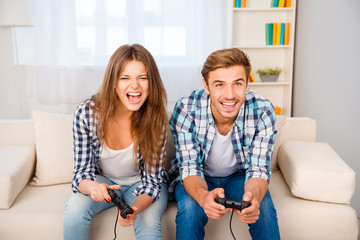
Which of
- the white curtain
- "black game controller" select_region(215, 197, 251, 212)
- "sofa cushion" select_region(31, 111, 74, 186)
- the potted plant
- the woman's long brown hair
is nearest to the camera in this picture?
"black game controller" select_region(215, 197, 251, 212)

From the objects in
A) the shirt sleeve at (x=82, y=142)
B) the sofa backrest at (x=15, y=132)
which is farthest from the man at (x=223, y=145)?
the sofa backrest at (x=15, y=132)

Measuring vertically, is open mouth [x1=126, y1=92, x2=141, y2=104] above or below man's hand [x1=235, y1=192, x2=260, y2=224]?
above

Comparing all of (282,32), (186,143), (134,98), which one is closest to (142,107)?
(134,98)

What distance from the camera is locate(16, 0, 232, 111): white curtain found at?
3627 mm

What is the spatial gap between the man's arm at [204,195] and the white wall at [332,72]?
1.43 m

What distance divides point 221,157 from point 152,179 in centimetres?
31

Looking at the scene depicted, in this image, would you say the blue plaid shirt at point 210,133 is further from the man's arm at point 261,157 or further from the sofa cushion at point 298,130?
the sofa cushion at point 298,130

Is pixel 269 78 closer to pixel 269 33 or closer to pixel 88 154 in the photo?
pixel 269 33

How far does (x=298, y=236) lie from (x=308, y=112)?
2124 mm

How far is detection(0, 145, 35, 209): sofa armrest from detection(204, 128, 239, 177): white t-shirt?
0.82 metres

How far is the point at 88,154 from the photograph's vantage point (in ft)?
4.65

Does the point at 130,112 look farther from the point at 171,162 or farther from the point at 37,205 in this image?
the point at 37,205

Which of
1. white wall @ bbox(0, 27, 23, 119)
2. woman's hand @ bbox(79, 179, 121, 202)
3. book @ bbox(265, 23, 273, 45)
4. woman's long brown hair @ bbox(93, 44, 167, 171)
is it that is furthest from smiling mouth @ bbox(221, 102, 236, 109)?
white wall @ bbox(0, 27, 23, 119)

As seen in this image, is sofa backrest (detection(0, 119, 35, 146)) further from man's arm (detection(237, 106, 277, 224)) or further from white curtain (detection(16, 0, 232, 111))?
white curtain (detection(16, 0, 232, 111))
